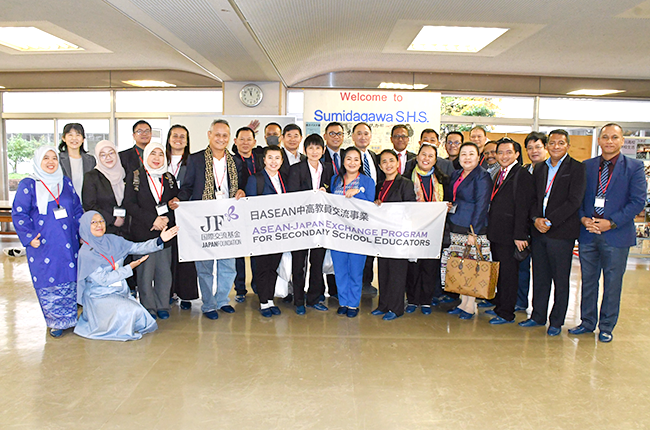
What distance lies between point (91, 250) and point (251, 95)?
17.5 ft

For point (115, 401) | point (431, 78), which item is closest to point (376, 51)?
point (431, 78)

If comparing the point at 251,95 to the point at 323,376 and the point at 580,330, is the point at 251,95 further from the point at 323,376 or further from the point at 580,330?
the point at 580,330

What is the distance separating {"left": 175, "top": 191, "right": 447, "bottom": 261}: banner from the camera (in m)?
3.87

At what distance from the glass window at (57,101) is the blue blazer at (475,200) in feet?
25.7

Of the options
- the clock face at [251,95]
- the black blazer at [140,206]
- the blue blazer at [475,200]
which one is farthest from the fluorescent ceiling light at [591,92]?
the black blazer at [140,206]

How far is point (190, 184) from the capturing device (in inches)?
152

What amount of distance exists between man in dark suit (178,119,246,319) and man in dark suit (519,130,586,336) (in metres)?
2.56

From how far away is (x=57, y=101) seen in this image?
9.01 metres

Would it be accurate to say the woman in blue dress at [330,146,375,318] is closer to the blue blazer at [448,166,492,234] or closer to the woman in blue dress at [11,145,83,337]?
the blue blazer at [448,166,492,234]

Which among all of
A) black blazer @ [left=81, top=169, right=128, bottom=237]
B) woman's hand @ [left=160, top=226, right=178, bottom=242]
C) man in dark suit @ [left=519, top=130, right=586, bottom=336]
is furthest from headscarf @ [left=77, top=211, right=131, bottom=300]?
man in dark suit @ [left=519, top=130, right=586, bottom=336]

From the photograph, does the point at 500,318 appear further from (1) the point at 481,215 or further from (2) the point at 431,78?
(2) the point at 431,78

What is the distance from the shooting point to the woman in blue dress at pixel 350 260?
12.7 feet

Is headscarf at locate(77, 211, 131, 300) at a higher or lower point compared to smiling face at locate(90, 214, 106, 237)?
lower

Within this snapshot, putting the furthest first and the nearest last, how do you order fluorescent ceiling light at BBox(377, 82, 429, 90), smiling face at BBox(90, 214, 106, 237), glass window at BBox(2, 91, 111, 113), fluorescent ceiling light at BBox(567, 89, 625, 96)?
glass window at BBox(2, 91, 111, 113) → fluorescent ceiling light at BBox(567, 89, 625, 96) → fluorescent ceiling light at BBox(377, 82, 429, 90) → smiling face at BBox(90, 214, 106, 237)
